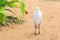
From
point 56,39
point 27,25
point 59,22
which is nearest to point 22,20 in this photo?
point 27,25

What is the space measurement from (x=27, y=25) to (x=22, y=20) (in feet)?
1.15

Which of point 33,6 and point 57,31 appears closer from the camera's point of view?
point 57,31

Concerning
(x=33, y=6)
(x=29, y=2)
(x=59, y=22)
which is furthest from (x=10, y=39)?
(x=29, y=2)

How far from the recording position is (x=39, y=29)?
4.89 metres

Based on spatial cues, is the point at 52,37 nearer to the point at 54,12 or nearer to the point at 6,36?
the point at 6,36

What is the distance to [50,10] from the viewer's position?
652 centimetres

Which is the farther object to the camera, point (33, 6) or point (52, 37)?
point (33, 6)

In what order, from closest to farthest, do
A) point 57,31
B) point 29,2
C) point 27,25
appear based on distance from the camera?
point 57,31 < point 27,25 < point 29,2

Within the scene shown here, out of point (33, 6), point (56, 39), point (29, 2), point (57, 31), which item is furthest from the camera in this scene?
point (29, 2)

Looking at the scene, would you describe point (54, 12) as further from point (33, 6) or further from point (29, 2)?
point (29, 2)

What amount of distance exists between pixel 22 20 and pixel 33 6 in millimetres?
1360

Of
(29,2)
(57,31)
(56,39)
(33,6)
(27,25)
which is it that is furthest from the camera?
(29,2)

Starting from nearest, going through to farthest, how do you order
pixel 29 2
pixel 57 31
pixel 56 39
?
pixel 56 39 < pixel 57 31 < pixel 29 2

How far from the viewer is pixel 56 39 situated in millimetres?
4680
